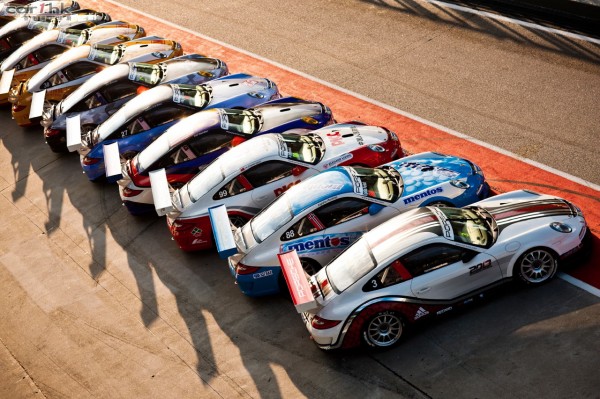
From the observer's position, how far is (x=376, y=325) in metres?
9.30

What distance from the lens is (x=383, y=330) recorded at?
937 centimetres

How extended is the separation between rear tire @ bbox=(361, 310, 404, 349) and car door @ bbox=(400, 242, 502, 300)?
17.0 inches

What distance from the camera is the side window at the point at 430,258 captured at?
927 centimetres

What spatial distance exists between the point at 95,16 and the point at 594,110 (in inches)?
533

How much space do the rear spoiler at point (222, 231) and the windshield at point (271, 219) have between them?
410 mm

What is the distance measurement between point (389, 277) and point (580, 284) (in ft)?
8.54

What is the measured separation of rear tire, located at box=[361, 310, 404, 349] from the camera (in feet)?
30.2

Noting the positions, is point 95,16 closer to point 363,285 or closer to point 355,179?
point 355,179

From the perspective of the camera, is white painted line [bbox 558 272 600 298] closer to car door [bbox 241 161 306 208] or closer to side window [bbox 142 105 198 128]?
car door [bbox 241 161 306 208]

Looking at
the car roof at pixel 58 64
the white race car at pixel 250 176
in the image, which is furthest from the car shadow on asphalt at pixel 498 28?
the car roof at pixel 58 64

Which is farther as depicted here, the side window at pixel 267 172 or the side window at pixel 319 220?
the side window at pixel 267 172

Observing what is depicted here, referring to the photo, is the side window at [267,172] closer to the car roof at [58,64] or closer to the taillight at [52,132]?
the taillight at [52,132]

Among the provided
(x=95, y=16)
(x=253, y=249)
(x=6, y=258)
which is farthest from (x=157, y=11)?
(x=253, y=249)

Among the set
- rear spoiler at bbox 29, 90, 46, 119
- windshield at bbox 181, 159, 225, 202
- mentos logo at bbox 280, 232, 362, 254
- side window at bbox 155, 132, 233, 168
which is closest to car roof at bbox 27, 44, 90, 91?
rear spoiler at bbox 29, 90, 46, 119
